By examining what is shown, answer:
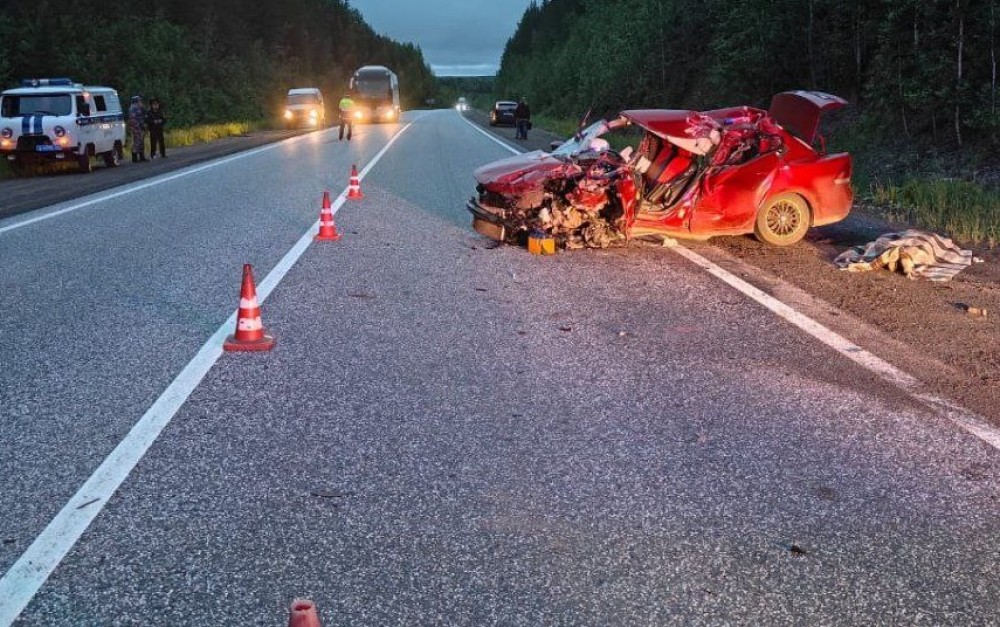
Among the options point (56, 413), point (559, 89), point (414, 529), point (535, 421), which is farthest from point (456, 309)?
→ point (559, 89)

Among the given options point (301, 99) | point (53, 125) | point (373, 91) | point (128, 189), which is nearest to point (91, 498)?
point (128, 189)

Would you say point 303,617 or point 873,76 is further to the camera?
point 873,76

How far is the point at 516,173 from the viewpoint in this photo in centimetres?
1089

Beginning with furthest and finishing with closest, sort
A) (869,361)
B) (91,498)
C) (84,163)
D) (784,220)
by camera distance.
→ 1. (84,163)
2. (784,220)
3. (869,361)
4. (91,498)

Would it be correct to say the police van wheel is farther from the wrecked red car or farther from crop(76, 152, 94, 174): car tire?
the wrecked red car

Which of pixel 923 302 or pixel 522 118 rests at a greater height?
pixel 522 118

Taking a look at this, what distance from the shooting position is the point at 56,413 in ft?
16.9

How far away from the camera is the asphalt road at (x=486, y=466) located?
11.0 feet

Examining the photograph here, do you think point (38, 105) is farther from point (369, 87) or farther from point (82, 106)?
point (369, 87)

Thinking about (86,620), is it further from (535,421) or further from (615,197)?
(615,197)

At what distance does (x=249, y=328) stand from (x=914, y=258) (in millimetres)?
6270

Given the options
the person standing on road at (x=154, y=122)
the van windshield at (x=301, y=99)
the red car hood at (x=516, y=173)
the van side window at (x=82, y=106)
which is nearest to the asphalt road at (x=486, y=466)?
the red car hood at (x=516, y=173)

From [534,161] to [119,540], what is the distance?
324 inches

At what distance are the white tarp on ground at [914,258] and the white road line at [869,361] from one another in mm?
1358
